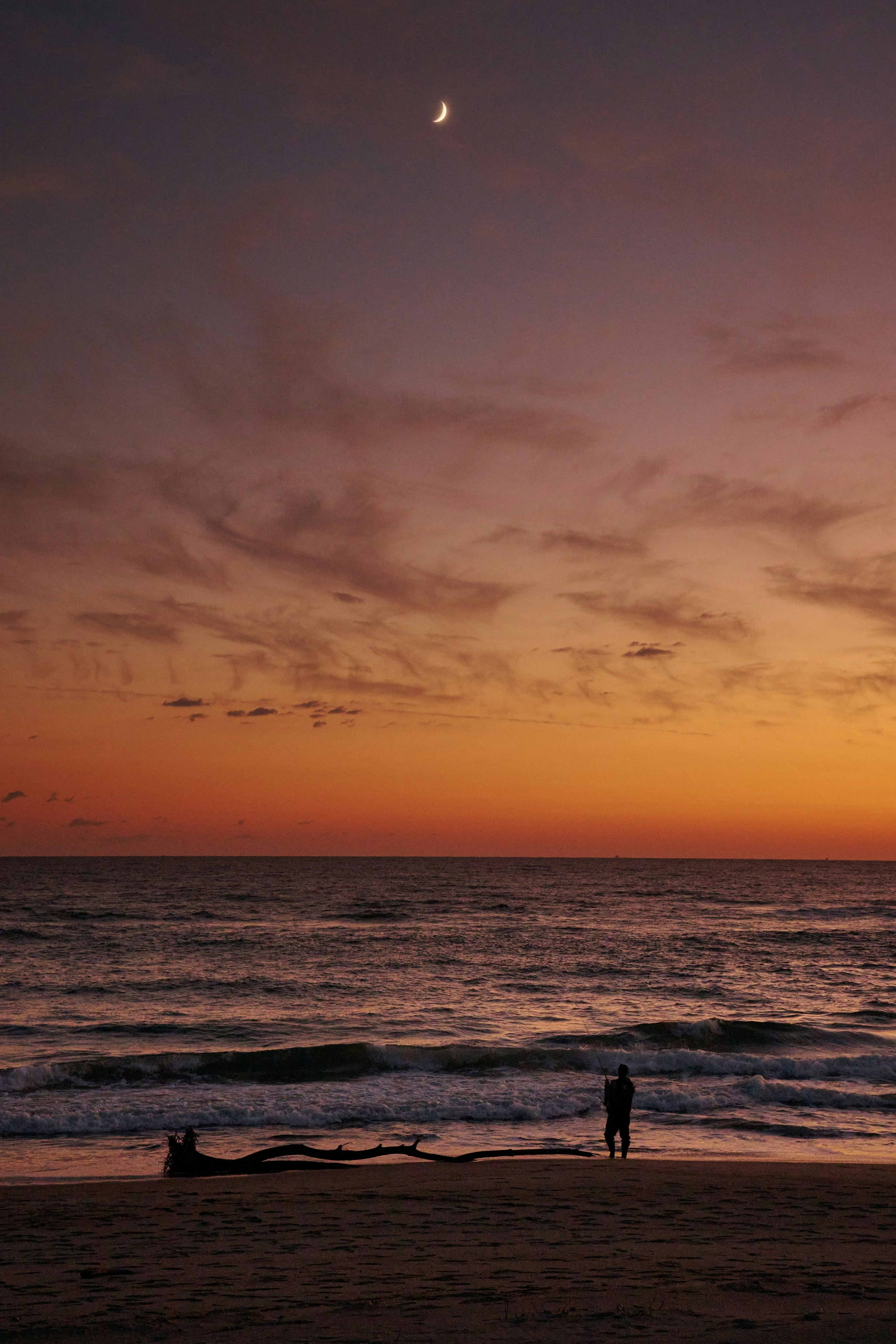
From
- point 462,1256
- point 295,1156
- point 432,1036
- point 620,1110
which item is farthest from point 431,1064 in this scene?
point 462,1256

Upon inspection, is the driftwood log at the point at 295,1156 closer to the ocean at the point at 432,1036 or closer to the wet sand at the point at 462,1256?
the wet sand at the point at 462,1256

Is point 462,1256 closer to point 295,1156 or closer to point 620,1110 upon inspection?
point 620,1110

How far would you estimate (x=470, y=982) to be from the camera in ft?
127

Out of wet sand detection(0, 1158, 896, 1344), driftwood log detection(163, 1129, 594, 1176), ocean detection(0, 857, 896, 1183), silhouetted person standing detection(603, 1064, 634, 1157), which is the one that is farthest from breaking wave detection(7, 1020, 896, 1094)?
wet sand detection(0, 1158, 896, 1344)

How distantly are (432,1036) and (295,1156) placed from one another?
12.1m

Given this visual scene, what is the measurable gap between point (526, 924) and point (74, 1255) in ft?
189

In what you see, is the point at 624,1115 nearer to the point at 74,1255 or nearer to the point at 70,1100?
the point at 74,1255

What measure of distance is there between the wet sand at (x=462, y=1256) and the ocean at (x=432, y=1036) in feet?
8.94

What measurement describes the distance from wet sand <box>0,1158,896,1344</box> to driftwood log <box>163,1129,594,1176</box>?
1.00 feet

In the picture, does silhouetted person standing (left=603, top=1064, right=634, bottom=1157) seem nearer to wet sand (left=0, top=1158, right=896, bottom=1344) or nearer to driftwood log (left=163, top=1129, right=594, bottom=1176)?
driftwood log (left=163, top=1129, right=594, bottom=1176)

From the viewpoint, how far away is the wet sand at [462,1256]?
314 inches

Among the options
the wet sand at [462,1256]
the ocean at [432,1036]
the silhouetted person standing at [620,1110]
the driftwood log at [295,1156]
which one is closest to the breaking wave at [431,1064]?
the ocean at [432,1036]

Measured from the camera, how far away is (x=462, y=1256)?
10.2 meters

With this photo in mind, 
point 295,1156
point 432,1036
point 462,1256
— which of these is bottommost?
point 432,1036
